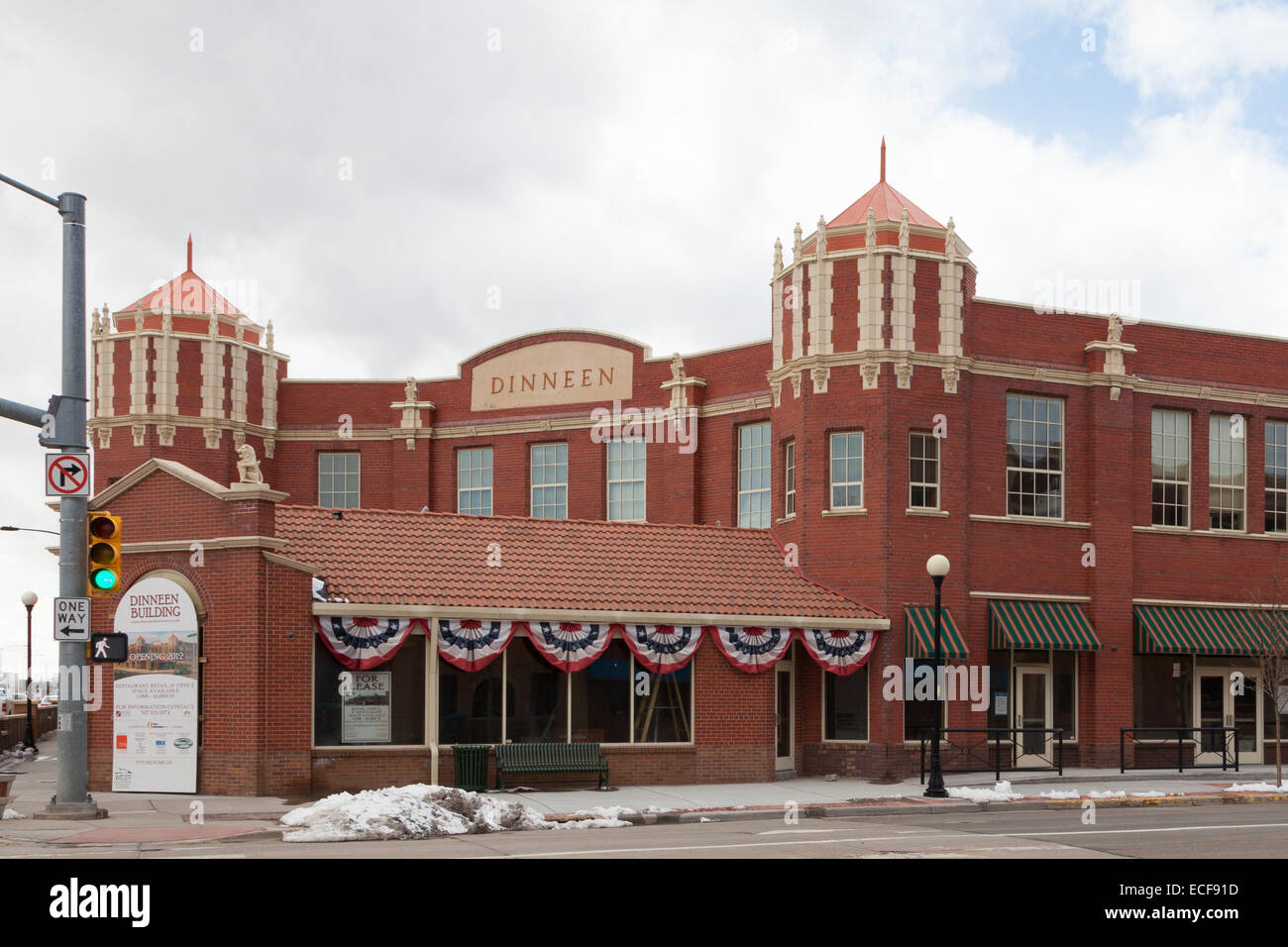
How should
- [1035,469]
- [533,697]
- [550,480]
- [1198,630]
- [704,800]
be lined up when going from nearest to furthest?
[704,800], [533,697], [1035,469], [1198,630], [550,480]

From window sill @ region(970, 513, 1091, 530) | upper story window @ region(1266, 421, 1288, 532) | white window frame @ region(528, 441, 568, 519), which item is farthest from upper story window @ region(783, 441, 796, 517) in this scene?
upper story window @ region(1266, 421, 1288, 532)

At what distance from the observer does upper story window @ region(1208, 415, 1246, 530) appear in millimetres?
32188

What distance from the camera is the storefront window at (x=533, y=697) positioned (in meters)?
24.7

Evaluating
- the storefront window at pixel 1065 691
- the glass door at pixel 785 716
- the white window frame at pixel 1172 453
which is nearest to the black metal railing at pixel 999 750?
the storefront window at pixel 1065 691

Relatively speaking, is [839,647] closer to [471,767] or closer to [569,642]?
[569,642]

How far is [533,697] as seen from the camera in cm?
2494

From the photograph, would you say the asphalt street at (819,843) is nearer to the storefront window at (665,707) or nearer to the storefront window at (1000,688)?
the storefront window at (665,707)

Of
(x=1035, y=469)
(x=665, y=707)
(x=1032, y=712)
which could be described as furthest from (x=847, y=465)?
(x=1032, y=712)

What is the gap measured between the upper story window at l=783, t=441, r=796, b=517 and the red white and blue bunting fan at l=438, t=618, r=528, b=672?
7.98 meters

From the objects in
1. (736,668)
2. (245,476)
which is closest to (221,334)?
(245,476)

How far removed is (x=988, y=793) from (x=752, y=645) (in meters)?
4.96

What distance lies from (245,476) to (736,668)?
935cm

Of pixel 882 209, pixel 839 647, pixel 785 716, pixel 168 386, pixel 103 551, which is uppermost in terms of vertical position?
pixel 882 209

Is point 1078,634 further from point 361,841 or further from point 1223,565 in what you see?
point 361,841
